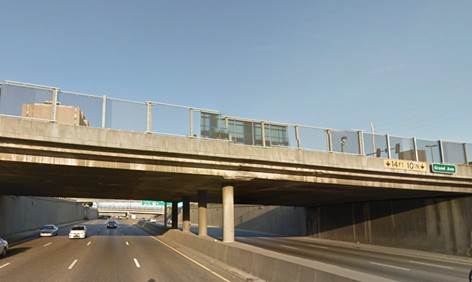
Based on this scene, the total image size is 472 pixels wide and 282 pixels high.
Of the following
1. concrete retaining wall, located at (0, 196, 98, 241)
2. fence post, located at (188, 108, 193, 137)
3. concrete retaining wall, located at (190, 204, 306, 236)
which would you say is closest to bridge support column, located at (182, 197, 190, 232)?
concrete retaining wall, located at (0, 196, 98, 241)

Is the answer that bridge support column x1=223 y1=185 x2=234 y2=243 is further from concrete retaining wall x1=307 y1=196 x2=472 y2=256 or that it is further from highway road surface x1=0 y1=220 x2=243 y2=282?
concrete retaining wall x1=307 y1=196 x2=472 y2=256

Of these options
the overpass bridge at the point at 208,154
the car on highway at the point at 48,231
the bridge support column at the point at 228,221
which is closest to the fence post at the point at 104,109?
the overpass bridge at the point at 208,154

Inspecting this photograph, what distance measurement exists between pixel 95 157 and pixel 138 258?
562 centimetres

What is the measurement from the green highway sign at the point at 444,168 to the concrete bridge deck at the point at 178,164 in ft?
1.35

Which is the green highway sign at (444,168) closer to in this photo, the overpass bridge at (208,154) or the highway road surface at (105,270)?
the overpass bridge at (208,154)

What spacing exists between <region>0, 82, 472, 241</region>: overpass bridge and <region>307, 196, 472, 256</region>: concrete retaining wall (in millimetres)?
1415

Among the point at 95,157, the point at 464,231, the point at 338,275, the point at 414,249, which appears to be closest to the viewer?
the point at 338,275

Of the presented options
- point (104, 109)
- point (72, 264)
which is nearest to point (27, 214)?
point (72, 264)

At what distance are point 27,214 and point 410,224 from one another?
46457 mm

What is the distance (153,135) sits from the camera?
811 inches

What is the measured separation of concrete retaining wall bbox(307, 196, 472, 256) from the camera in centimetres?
3014

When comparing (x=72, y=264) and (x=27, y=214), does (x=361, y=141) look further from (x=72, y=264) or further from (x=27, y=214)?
(x=27, y=214)

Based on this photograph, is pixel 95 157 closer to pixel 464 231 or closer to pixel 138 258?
pixel 138 258

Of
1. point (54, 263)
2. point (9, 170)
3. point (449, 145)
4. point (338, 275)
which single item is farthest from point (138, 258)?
point (449, 145)
